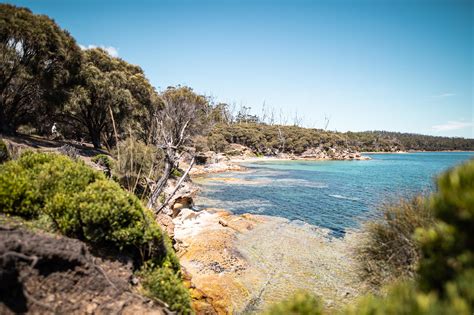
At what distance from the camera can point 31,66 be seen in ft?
68.4

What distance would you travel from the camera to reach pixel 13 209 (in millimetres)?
5984

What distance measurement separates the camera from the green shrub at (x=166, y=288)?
19.3 ft

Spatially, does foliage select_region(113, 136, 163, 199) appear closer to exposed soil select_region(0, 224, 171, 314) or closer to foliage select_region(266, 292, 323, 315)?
exposed soil select_region(0, 224, 171, 314)

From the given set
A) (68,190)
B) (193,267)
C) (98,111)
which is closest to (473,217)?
(68,190)

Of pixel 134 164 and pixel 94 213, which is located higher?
pixel 134 164

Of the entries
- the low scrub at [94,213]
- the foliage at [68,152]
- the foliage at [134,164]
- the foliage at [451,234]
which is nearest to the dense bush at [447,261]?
the foliage at [451,234]

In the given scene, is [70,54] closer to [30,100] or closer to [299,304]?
[30,100]

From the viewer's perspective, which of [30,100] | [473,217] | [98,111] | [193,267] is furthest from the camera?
[98,111]

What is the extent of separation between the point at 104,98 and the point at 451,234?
32.9 meters

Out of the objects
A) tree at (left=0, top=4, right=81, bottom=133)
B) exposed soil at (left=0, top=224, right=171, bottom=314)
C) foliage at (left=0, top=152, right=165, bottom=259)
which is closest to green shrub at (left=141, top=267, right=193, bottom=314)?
exposed soil at (left=0, top=224, right=171, bottom=314)

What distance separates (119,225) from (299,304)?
16.0ft

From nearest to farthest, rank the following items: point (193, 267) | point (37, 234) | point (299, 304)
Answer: point (299, 304) → point (37, 234) → point (193, 267)

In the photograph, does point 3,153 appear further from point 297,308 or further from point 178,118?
point 178,118

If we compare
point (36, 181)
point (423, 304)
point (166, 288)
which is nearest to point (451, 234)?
point (423, 304)
